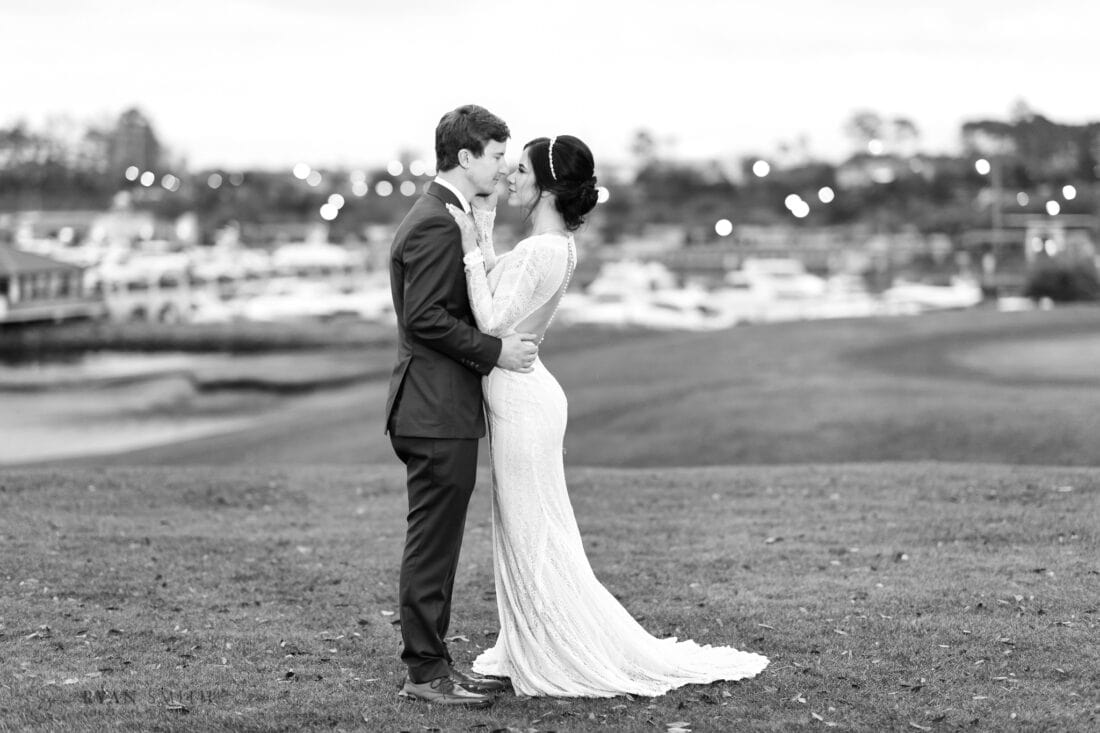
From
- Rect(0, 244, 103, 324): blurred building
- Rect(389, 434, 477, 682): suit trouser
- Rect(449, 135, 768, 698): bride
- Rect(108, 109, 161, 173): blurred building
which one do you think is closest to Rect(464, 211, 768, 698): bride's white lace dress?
Rect(449, 135, 768, 698): bride

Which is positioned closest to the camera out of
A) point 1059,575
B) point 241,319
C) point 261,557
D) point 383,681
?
point 383,681

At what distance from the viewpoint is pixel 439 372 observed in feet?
24.7

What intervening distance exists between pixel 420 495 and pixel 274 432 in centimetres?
1890

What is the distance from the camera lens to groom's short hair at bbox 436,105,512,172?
745 cm

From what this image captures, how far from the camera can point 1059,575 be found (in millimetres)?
10867

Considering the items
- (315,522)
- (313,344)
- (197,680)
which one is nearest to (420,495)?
(197,680)

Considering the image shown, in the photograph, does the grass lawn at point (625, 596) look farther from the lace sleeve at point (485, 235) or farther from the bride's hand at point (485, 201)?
the bride's hand at point (485, 201)

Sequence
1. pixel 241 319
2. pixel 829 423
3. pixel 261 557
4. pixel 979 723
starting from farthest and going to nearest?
pixel 241 319, pixel 829 423, pixel 261 557, pixel 979 723

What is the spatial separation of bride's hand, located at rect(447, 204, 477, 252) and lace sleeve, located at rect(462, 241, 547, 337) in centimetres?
4

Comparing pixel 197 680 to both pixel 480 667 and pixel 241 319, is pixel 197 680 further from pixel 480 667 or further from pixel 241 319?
pixel 241 319

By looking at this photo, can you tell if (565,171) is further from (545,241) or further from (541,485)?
(541,485)

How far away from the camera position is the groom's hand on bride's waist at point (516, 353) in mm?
7496

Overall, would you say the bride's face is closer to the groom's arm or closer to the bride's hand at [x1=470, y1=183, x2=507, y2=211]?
the bride's hand at [x1=470, y1=183, x2=507, y2=211]

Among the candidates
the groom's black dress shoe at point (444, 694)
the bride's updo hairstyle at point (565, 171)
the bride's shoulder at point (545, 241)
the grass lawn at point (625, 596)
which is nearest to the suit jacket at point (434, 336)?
the bride's shoulder at point (545, 241)
